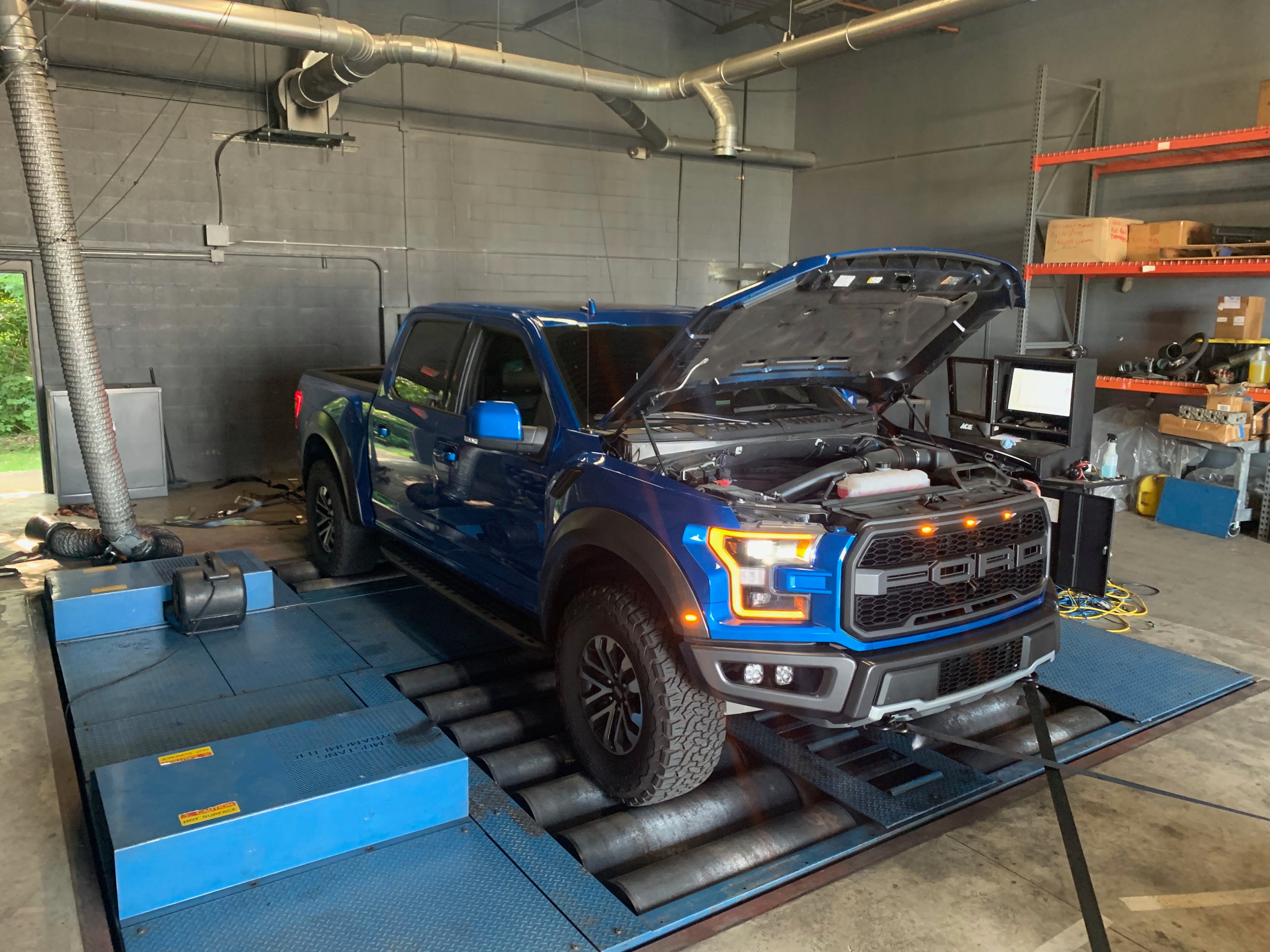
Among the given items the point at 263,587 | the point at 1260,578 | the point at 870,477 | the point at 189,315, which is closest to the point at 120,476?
the point at 263,587

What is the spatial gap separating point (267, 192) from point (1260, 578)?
28.1 ft

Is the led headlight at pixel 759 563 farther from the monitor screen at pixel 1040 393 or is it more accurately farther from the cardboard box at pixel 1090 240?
the cardboard box at pixel 1090 240

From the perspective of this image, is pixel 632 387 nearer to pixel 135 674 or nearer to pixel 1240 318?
pixel 135 674

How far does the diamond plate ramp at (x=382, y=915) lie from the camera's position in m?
2.34

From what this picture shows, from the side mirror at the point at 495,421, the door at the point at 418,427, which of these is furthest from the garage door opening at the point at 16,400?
Answer: the side mirror at the point at 495,421

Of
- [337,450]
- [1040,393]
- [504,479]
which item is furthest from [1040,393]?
[337,450]

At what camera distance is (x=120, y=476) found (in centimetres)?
552

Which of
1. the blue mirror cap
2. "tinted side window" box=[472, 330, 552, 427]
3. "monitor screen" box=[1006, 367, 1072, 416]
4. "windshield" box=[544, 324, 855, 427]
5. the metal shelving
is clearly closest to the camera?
the blue mirror cap

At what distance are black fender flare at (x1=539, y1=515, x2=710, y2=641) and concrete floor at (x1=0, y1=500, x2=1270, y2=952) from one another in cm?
88

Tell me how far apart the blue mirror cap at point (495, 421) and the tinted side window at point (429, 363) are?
3.23ft

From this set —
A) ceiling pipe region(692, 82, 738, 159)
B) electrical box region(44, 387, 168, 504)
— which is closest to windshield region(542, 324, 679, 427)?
ceiling pipe region(692, 82, 738, 159)

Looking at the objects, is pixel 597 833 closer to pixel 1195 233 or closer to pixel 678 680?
pixel 678 680

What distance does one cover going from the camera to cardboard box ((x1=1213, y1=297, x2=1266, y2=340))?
688 cm

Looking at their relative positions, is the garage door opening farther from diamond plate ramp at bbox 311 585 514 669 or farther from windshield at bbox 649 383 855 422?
windshield at bbox 649 383 855 422
